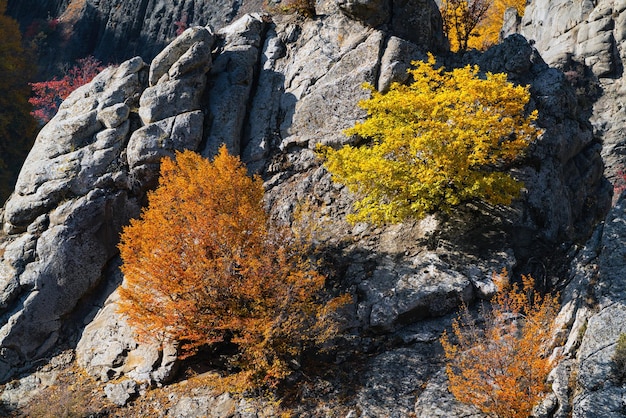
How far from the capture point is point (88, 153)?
1786 centimetres

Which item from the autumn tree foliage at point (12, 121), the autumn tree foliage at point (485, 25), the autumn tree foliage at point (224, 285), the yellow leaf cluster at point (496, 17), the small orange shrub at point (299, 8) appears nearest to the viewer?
the autumn tree foliage at point (224, 285)

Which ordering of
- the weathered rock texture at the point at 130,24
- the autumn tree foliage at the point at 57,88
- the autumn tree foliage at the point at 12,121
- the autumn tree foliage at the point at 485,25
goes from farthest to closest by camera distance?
the weathered rock texture at the point at 130,24 → the autumn tree foliage at the point at 57,88 → the autumn tree foliage at the point at 12,121 → the autumn tree foliage at the point at 485,25

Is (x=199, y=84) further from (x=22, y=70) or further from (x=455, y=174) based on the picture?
(x=22, y=70)

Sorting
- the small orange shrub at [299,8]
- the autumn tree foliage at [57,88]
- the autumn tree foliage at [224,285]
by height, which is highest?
the autumn tree foliage at [57,88]

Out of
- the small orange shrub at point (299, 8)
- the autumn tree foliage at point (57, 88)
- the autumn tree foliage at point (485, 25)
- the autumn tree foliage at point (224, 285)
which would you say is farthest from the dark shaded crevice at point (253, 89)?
the autumn tree foliage at point (57, 88)

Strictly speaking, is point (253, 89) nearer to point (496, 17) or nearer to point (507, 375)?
point (507, 375)

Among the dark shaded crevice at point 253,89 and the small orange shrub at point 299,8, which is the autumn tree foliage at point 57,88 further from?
the small orange shrub at point 299,8

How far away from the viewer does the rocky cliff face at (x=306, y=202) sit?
12539 millimetres

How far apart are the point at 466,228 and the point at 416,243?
157 centimetres

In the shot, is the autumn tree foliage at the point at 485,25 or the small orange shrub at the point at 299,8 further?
the autumn tree foliage at the point at 485,25

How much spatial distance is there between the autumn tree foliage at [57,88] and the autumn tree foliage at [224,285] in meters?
25.9

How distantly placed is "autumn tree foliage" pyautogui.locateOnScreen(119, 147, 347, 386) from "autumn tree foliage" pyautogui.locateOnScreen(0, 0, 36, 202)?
66.7 ft

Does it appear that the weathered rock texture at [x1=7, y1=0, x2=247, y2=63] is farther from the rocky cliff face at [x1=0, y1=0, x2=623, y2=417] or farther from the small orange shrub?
the rocky cliff face at [x1=0, y1=0, x2=623, y2=417]

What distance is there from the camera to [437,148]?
12.7 m
